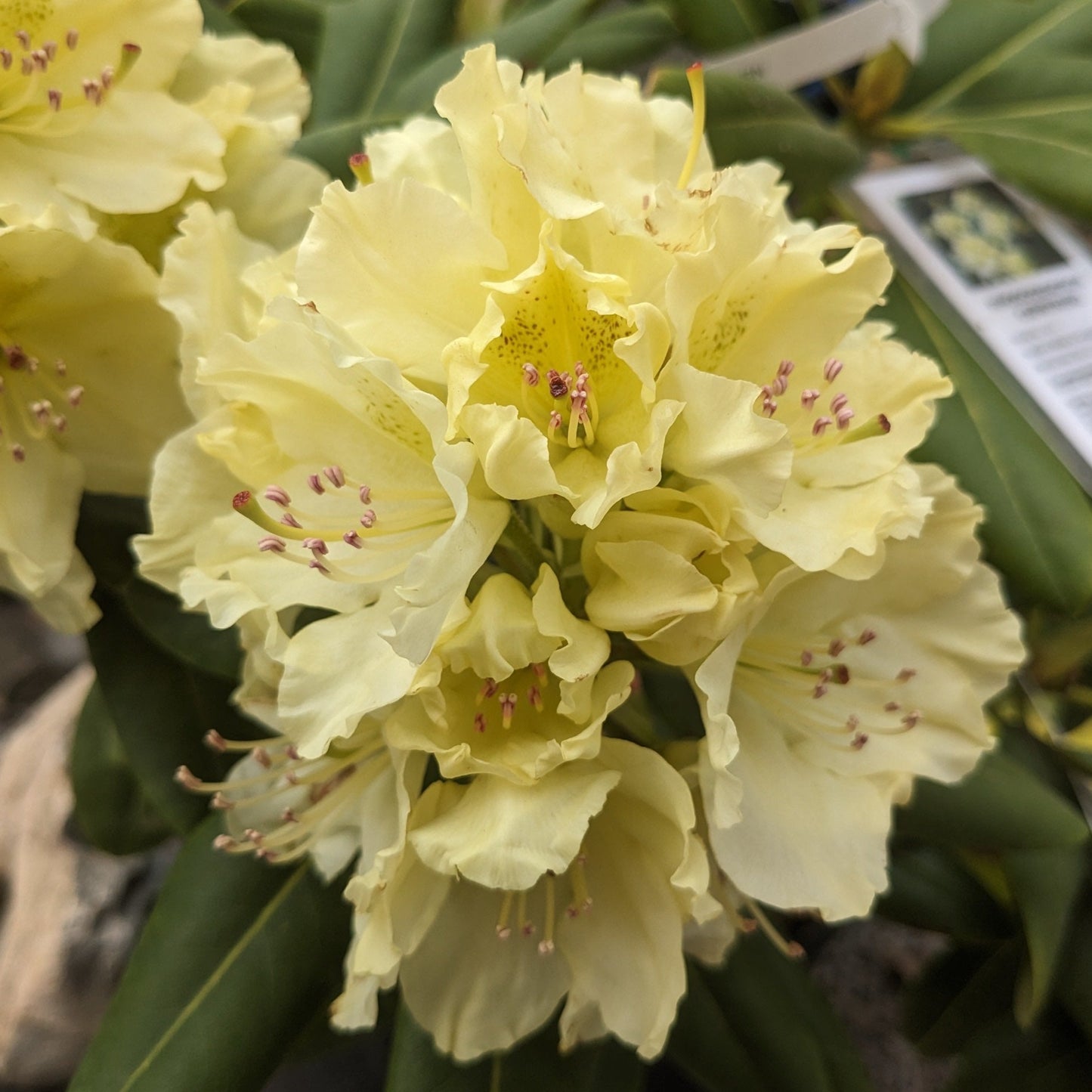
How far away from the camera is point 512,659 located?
1.50 feet

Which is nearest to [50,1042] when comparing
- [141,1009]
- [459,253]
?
[141,1009]

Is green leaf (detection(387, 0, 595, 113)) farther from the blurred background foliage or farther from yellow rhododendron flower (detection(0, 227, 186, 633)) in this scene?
yellow rhododendron flower (detection(0, 227, 186, 633))

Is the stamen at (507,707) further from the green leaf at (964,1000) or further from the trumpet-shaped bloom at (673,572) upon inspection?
the green leaf at (964,1000)

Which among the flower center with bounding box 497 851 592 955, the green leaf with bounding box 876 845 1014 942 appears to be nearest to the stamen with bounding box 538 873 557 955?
the flower center with bounding box 497 851 592 955

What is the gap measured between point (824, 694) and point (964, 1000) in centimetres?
56

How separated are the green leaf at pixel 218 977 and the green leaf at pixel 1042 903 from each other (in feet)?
1.64

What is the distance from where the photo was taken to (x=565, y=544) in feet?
1.74

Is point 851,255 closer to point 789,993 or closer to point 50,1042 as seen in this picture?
point 789,993

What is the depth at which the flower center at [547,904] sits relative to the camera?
1.76 ft

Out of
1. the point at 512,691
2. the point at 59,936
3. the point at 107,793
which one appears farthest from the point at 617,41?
the point at 59,936

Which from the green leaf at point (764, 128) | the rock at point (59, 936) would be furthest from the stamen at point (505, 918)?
the rock at point (59, 936)

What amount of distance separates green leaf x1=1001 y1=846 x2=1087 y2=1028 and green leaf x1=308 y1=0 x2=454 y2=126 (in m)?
0.79

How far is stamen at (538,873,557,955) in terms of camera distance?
52cm

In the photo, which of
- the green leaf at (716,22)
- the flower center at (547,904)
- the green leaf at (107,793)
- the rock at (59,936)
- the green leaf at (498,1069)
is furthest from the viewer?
the rock at (59,936)
